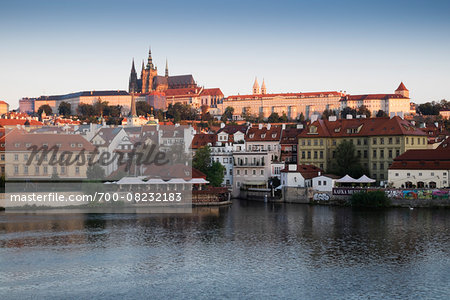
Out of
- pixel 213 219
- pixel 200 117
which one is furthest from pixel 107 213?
pixel 200 117

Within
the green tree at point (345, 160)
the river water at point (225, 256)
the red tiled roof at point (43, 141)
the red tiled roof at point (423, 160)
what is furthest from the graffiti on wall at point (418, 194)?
the red tiled roof at point (43, 141)

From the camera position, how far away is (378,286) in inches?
1081

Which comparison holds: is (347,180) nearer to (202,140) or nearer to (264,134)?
(264,134)

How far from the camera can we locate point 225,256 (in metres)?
33.4

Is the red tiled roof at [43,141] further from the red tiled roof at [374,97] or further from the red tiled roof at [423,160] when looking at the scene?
the red tiled roof at [374,97]

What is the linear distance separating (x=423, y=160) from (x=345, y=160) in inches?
352

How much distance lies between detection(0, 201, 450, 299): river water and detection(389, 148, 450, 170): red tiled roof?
27.8 ft

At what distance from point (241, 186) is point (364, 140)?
1445cm

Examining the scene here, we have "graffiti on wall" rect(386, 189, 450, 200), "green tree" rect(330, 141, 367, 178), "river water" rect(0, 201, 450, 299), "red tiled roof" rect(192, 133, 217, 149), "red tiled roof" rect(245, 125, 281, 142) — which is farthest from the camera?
"red tiled roof" rect(192, 133, 217, 149)

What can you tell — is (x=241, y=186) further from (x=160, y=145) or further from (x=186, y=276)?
(x=186, y=276)

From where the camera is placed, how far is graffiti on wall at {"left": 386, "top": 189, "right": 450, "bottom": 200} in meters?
53.2

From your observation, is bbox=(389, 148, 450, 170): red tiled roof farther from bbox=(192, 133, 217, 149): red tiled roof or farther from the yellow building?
bbox=(192, 133, 217, 149): red tiled roof

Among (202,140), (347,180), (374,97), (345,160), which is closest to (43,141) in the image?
(202,140)

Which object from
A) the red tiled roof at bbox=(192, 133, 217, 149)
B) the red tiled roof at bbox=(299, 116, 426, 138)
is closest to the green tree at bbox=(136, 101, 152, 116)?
the red tiled roof at bbox=(192, 133, 217, 149)
